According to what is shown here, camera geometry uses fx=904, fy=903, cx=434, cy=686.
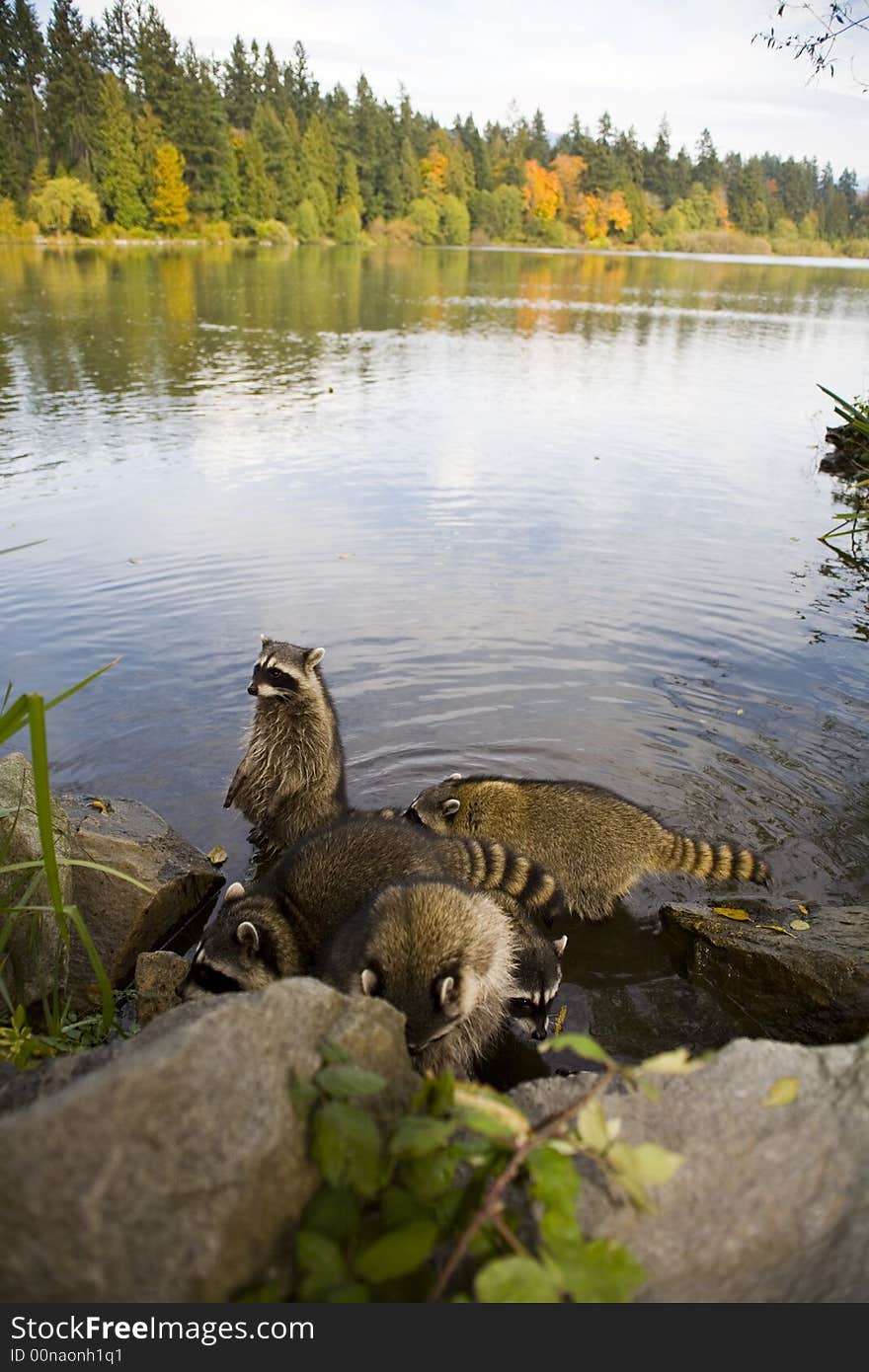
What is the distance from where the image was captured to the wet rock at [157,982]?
388cm

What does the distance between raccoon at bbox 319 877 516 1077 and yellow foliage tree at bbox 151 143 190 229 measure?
3283 inches

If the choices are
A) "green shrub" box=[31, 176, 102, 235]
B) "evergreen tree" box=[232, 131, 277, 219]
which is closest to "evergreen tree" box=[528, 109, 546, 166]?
"evergreen tree" box=[232, 131, 277, 219]

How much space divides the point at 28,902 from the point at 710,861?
3591 millimetres

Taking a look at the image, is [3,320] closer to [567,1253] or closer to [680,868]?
[680,868]

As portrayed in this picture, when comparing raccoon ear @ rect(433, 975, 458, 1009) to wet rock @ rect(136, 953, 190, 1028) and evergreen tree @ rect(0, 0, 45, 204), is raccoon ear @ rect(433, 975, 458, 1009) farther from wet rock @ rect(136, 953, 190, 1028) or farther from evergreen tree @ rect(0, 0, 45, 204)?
evergreen tree @ rect(0, 0, 45, 204)

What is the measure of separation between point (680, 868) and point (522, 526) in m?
7.24

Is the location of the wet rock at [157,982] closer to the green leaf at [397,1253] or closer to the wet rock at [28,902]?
the wet rock at [28,902]

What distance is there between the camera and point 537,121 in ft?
465

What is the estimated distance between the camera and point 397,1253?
1.57 meters

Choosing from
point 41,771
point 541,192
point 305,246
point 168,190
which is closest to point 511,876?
point 41,771

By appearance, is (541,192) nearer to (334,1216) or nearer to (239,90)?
(239,90)

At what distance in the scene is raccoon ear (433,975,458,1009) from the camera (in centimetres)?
313

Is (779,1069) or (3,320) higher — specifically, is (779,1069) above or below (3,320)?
below

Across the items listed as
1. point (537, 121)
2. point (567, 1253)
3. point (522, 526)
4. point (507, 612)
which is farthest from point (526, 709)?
point (537, 121)
